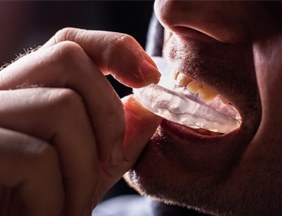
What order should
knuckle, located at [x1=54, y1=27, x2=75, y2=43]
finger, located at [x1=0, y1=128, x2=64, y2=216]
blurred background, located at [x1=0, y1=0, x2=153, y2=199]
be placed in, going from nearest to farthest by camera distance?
finger, located at [x1=0, y1=128, x2=64, y2=216], knuckle, located at [x1=54, y1=27, x2=75, y2=43], blurred background, located at [x1=0, y1=0, x2=153, y2=199]

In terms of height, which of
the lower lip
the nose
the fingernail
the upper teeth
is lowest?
the lower lip

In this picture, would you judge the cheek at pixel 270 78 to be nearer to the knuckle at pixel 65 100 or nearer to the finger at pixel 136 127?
the finger at pixel 136 127

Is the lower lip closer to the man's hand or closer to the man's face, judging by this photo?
the man's face

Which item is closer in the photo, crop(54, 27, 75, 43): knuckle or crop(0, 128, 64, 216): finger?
crop(0, 128, 64, 216): finger

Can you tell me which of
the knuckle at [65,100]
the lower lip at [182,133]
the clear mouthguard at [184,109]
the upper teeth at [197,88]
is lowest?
the lower lip at [182,133]

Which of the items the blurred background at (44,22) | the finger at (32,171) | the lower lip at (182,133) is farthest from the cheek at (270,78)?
the blurred background at (44,22)

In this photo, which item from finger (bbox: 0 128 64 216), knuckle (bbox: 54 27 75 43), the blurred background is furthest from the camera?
the blurred background

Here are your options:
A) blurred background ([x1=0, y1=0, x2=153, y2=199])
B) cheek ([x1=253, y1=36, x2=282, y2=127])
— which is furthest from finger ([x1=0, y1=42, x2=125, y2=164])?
blurred background ([x1=0, y1=0, x2=153, y2=199])

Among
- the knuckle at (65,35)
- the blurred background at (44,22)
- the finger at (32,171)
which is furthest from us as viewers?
the blurred background at (44,22)

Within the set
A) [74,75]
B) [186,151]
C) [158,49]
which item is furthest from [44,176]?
[158,49]

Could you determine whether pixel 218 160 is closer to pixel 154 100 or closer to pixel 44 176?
pixel 154 100
